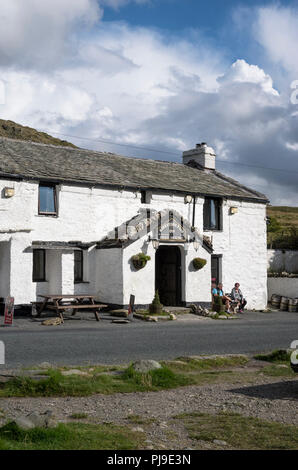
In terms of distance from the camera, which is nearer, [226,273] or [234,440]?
[234,440]

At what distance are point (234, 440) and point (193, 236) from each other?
1846 cm

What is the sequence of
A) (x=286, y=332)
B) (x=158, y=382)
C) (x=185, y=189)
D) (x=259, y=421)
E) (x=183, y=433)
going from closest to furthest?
(x=183, y=433), (x=259, y=421), (x=158, y=382), (x=286, y=332), (x=185, y=189)

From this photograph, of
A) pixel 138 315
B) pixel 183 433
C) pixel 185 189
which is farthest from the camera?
pixel 185 189

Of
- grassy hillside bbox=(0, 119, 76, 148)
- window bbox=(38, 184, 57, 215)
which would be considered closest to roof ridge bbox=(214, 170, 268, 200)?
window bbox=(38, 184, 57, 215)

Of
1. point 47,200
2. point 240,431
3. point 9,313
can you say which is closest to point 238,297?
point 47,200

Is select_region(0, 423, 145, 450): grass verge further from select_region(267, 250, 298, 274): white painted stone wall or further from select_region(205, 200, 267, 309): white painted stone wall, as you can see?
select_region(267, 250, 298, 274): white painted stone wall

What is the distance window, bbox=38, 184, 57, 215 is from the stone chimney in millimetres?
11990

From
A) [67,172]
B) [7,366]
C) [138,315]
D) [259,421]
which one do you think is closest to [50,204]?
[67,172]

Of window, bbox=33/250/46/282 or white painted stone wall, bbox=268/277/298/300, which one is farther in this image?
→ white painted stone wall, bbox=268/277/298/300

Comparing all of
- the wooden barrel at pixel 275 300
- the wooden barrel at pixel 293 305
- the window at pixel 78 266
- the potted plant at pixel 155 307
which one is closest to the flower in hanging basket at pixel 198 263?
the potted plant at pixel 155 307

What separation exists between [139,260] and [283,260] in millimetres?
15222

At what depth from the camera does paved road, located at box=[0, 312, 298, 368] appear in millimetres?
11492

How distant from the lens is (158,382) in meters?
8.88
